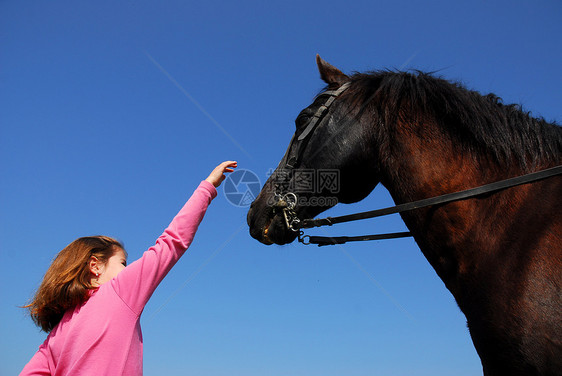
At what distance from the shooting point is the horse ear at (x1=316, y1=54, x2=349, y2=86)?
3852mm

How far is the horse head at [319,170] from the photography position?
11.2 ft

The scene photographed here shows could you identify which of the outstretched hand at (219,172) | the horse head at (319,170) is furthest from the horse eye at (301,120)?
the outstretched hand at (219,172)

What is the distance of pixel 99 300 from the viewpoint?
229 cm

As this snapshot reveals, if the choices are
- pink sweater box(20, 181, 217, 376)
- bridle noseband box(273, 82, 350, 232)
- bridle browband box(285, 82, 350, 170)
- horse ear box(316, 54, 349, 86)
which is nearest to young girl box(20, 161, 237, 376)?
pink sweater box(20, 181, 217, 376)

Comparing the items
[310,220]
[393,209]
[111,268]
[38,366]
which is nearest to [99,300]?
[111,268]

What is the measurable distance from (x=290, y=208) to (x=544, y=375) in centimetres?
205

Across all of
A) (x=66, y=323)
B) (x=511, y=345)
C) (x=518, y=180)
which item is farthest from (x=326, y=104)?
(x=66, y=323)

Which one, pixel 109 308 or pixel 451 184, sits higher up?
pixel 451 184

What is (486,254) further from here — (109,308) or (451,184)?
(109,308)

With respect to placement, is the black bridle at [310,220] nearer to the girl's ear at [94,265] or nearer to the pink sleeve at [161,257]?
the pink sleeve at [161,257]

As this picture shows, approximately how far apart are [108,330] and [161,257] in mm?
476

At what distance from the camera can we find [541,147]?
2.89 meters

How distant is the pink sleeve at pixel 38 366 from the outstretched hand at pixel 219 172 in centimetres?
142

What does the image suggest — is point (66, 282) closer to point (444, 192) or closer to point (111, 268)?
point (111, 268)
